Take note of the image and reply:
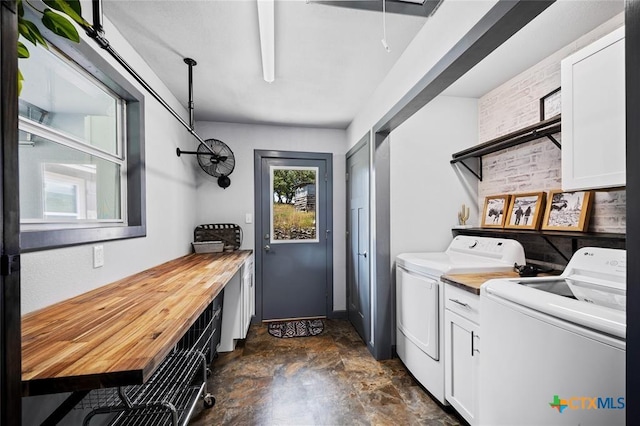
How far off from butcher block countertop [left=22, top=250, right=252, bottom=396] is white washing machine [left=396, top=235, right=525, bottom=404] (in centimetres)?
145

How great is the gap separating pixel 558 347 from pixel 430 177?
6.01 ft

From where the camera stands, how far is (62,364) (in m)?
0.73

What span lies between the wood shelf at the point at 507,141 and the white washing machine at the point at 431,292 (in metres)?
0.74

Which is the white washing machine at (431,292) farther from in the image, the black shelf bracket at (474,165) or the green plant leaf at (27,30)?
the green plant leaf at (27,30)

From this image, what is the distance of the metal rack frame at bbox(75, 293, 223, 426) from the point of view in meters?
1.23

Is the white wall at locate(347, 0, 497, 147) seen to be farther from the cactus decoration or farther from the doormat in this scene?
the doormat

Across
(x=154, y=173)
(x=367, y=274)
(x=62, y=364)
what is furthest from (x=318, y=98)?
→ (x=62, y=364)

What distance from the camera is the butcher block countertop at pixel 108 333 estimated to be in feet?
2.26

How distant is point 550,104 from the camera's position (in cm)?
198

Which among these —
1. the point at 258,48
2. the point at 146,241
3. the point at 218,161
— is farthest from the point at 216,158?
the point at 258,48

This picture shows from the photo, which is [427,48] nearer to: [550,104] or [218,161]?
[550,104]

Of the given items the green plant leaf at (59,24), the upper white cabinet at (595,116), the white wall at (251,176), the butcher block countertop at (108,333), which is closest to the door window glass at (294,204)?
the white wall at (251,176)

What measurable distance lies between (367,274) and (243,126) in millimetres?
2352

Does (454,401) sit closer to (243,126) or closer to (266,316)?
(266,316)
